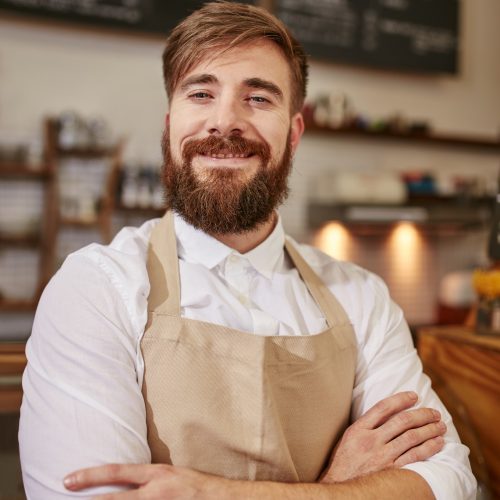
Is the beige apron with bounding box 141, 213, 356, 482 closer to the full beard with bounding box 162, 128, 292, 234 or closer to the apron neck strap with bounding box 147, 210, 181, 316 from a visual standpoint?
the apron neck strap with bounding box 147, 210, 181, 316

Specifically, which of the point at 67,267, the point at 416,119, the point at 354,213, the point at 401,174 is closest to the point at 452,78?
the point at 416,119

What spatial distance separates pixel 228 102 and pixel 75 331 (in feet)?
1.93

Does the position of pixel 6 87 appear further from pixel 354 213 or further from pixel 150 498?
pixel 150 498

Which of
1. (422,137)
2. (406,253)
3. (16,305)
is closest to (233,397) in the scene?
(16,305)

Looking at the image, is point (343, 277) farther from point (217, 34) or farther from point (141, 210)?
point (141, 210)

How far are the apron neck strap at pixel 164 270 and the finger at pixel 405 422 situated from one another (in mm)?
477

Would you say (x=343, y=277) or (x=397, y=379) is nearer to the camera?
(x=397, y=379)

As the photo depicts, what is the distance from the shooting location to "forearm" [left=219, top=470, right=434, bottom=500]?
3.25 ft

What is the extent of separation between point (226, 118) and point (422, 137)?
12.4 feet

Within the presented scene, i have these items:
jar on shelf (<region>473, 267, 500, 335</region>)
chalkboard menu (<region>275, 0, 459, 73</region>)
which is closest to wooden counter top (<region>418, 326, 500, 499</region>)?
jar on shelf (<region>473, 267, 500, 335</region>)

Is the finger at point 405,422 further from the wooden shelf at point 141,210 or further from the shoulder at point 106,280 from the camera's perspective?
the wooden shelf at point 141,210

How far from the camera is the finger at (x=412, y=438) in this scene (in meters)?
1.16

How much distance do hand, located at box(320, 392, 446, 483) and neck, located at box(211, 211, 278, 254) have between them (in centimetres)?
47

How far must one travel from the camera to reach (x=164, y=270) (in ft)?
4.09
